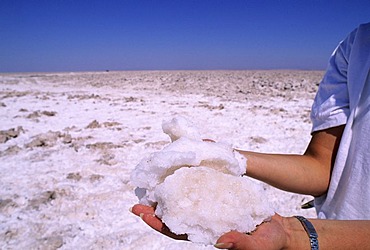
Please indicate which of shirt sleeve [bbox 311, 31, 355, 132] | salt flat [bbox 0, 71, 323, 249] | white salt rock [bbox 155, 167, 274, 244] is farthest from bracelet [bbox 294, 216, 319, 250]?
salt flat [bbox 0, 71, 323, 249]

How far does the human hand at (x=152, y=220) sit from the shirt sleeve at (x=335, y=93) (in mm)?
878

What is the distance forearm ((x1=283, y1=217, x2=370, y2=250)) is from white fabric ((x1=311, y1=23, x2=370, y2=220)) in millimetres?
252

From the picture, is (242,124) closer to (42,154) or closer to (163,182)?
(42,154)

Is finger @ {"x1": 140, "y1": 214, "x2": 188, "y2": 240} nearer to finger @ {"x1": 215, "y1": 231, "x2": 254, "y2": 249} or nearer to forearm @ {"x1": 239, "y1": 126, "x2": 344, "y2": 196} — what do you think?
finger @ {"x1": 215, "y1": 231, "x2": 254, "y2": 249}

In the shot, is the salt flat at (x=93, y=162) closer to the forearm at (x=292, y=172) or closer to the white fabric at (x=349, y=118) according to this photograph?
the forearm at (x=292, y=172)

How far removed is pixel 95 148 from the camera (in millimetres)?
4762

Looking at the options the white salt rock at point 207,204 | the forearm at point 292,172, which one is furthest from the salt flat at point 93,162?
the white salt rock at point 207,204

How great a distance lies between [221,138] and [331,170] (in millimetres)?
3898

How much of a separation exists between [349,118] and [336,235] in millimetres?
543

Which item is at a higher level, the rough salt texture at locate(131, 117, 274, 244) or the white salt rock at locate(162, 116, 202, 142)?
the white salt rock at locate(162, 116, 202, 142)

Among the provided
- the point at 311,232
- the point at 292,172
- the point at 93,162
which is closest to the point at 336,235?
the point at 311,232

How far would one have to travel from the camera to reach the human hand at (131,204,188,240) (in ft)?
3.59

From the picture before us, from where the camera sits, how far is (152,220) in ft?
3.66

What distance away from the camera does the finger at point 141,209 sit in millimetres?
1135
